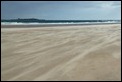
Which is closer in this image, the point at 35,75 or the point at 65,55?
Answer: the point at 35,75

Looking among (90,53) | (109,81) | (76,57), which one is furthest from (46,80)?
(90,53)

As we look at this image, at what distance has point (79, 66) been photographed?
4.62 metres

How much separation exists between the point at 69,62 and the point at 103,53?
1439mm

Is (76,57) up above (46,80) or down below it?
below

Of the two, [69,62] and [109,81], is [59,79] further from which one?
[69,62]

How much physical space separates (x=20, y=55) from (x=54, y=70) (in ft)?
5.29

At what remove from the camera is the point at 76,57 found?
218 inches

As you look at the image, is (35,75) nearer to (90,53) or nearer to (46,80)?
(46,80)

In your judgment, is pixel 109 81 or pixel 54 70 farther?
pixel 54 70

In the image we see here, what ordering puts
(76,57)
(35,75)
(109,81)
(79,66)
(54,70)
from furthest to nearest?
(76,57), (79,66), (54,70), (35,75), (109,81)

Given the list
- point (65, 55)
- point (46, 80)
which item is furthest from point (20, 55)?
point (46, 80)

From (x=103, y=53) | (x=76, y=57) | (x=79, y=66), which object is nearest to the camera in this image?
(x=79, y=66)

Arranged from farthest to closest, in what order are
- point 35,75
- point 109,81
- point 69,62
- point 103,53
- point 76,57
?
1. point 103,53
2. point 76,57
3. point 69,62
4. point 35,75
5. point 109,81

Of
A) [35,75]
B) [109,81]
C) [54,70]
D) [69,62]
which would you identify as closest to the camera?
[109,81]
